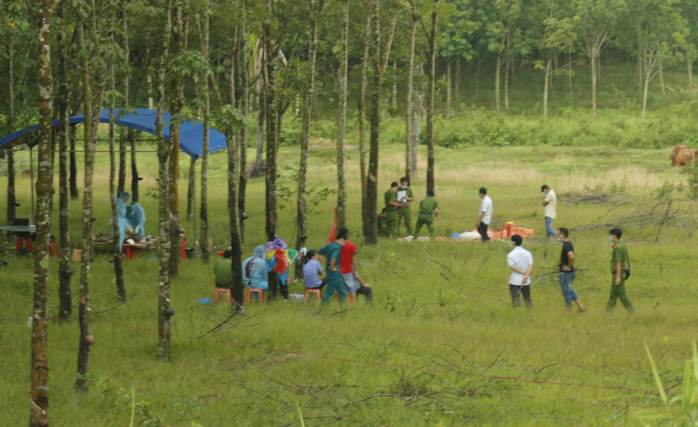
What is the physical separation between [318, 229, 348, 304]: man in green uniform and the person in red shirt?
7 centimetres

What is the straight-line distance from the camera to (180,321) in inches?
428

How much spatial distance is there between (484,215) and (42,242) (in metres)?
12.8

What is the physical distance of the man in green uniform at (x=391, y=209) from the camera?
18.3 m

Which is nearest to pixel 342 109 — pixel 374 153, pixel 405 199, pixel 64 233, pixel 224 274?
pixel 374 153

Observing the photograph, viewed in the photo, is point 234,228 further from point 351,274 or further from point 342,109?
point 342,109

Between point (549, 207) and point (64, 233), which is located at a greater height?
point (64, 233)

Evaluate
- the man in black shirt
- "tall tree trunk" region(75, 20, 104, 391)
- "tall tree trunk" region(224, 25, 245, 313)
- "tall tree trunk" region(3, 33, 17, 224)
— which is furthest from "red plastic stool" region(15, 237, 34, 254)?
the man in black shirt

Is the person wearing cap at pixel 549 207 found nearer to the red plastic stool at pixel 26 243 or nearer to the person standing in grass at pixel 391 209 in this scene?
the person standing in grass at pixel 391 209

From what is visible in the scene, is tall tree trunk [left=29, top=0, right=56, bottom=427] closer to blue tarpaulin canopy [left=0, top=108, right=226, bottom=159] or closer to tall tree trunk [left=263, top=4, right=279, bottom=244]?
tall tree trunk [left=263, top=4, right=279, bottom=244]

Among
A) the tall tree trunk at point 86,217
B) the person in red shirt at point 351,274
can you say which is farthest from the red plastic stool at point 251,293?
the tall tree trunk at point 86,217

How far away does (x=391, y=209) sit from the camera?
60.7ft

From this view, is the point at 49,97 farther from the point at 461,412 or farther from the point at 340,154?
the point at 340,154

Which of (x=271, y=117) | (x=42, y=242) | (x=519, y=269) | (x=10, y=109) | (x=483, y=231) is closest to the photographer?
(x=42, y=242)

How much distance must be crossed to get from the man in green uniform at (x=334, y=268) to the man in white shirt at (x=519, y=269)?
2.90 m
